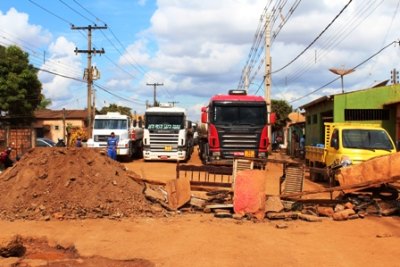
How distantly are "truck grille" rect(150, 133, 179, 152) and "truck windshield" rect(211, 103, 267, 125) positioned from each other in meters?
7.08

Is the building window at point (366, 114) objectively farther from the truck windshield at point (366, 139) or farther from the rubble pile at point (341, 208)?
the rubble pile at point (341, 208)

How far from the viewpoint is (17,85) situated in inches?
1737

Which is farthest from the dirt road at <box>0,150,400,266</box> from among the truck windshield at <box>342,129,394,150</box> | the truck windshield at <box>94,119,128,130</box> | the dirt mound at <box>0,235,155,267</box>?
the truck windshield at <box>94,119,128,130</box>

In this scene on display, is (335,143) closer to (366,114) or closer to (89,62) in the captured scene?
(366,114)

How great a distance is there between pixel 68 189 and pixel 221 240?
4.89 meters

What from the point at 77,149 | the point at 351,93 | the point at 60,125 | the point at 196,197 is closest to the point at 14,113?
the point at 60,125

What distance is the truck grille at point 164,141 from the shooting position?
29391 mm

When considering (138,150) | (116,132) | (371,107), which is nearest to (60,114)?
(138,150)

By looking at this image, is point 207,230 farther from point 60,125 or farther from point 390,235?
point 60,125

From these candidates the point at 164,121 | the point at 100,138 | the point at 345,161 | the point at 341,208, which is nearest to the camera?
the point at 341,208

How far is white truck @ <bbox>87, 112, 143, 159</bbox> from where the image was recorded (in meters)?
30.7

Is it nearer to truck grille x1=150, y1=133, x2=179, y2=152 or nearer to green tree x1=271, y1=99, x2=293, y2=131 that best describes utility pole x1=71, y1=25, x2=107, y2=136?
truck grille x1=150, y1=133, x2=179, y2=152

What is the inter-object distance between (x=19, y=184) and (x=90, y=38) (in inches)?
1268

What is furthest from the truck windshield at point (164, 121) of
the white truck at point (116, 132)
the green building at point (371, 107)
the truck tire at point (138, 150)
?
the green building at point (371, 107)
